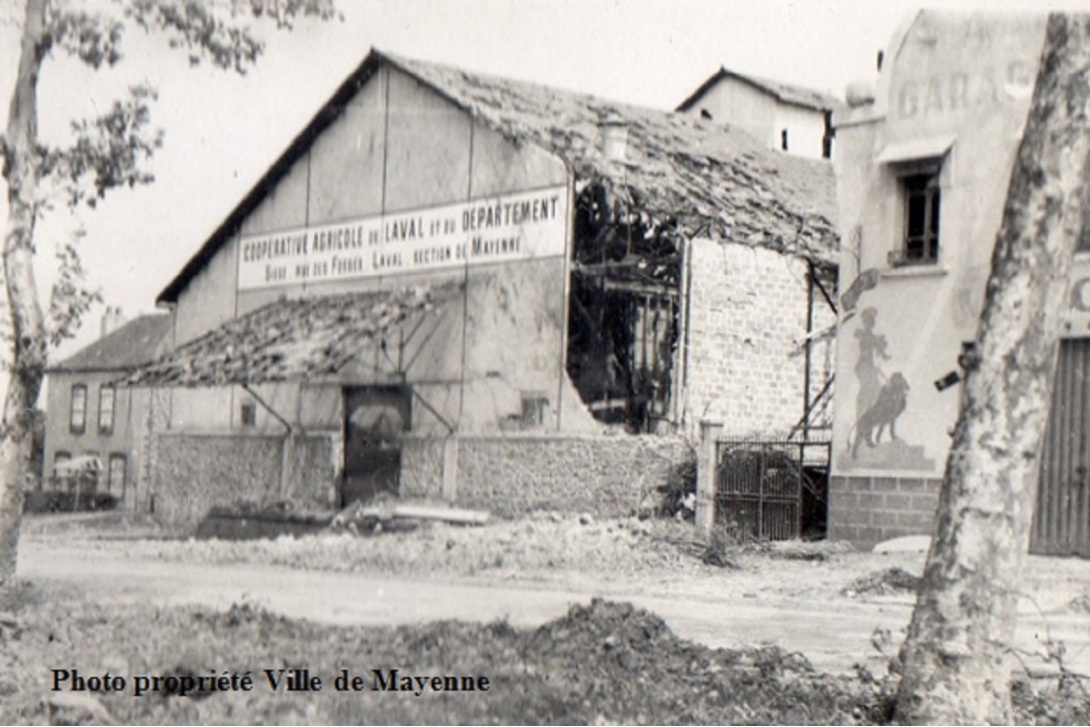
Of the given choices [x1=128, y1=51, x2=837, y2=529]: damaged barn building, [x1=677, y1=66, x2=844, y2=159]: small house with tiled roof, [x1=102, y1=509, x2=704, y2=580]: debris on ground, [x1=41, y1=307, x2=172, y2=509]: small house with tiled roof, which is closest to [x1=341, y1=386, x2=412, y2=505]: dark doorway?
[x1=128, y1=51, x2=837, y2=529]: damaged barn building

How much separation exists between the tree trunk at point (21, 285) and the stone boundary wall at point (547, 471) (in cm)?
848

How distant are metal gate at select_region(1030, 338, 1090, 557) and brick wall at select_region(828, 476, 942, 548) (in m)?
1.02

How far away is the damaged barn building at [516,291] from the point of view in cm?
1877

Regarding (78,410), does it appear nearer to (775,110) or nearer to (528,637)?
(775,110)

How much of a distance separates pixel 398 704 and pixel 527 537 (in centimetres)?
911

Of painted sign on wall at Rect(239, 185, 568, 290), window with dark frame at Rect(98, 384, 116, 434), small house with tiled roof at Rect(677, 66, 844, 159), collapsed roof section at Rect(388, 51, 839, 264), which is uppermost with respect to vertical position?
small house with tiled roof at Rect(677, 66, 844, 159)

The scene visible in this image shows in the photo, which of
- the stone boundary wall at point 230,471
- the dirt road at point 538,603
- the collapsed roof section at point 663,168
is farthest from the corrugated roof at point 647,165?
the dirt road at point 538,603

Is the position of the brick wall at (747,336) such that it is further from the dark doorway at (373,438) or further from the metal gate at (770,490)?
the dark doorway at (373,438)

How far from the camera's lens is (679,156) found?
20.7 metres

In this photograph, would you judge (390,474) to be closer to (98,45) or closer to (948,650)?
(98,45)

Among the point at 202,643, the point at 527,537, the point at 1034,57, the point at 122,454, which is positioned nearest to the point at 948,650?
the point at 202,643

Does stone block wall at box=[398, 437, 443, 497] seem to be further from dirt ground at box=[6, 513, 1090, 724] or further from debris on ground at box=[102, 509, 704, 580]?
dirt ground at box=[6, 513, 1090, 724]

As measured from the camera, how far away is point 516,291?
19188mm

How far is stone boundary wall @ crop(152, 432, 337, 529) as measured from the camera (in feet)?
72.2
